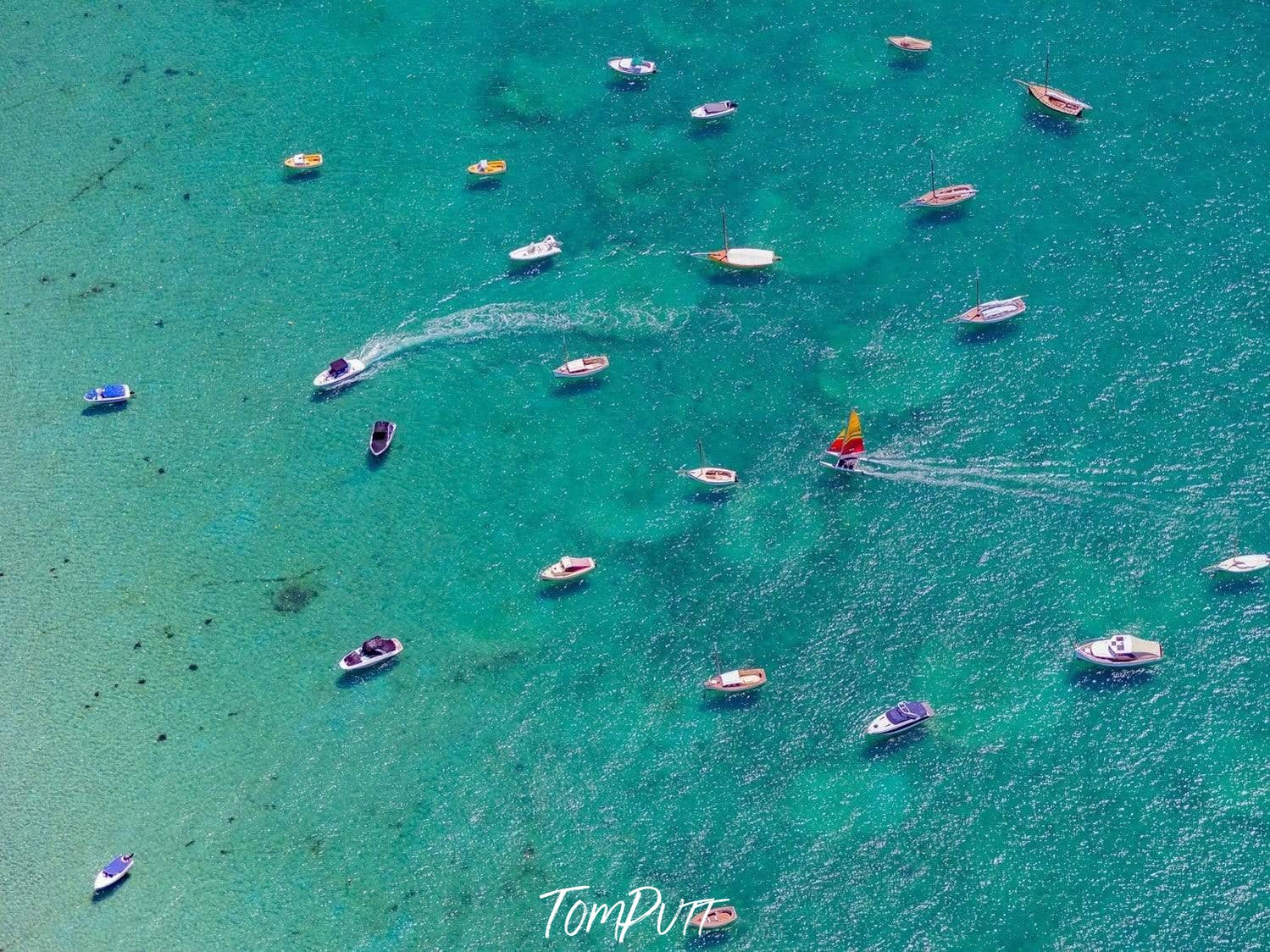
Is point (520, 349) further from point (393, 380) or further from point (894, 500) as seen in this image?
point (894, 500)

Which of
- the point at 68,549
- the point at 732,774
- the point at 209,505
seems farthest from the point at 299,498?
the point at 732,774

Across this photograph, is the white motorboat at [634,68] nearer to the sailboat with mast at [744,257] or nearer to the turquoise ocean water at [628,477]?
the turquoise ocean water at [628,477]

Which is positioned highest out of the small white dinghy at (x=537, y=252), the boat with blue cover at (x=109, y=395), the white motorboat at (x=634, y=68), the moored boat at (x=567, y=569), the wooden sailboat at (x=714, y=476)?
the white motorboat at (x=634, y=68)

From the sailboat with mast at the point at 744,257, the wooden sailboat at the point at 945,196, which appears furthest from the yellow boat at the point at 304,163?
the wooden sailboat at the point at 945,196

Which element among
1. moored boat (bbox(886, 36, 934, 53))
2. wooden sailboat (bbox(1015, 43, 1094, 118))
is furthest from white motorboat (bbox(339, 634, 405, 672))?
wooden sailboat (bbox(1015, 43, 1094, 118))

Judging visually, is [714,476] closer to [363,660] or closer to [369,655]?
Result: [369,655]

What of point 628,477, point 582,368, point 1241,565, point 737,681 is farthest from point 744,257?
point 1241,565
